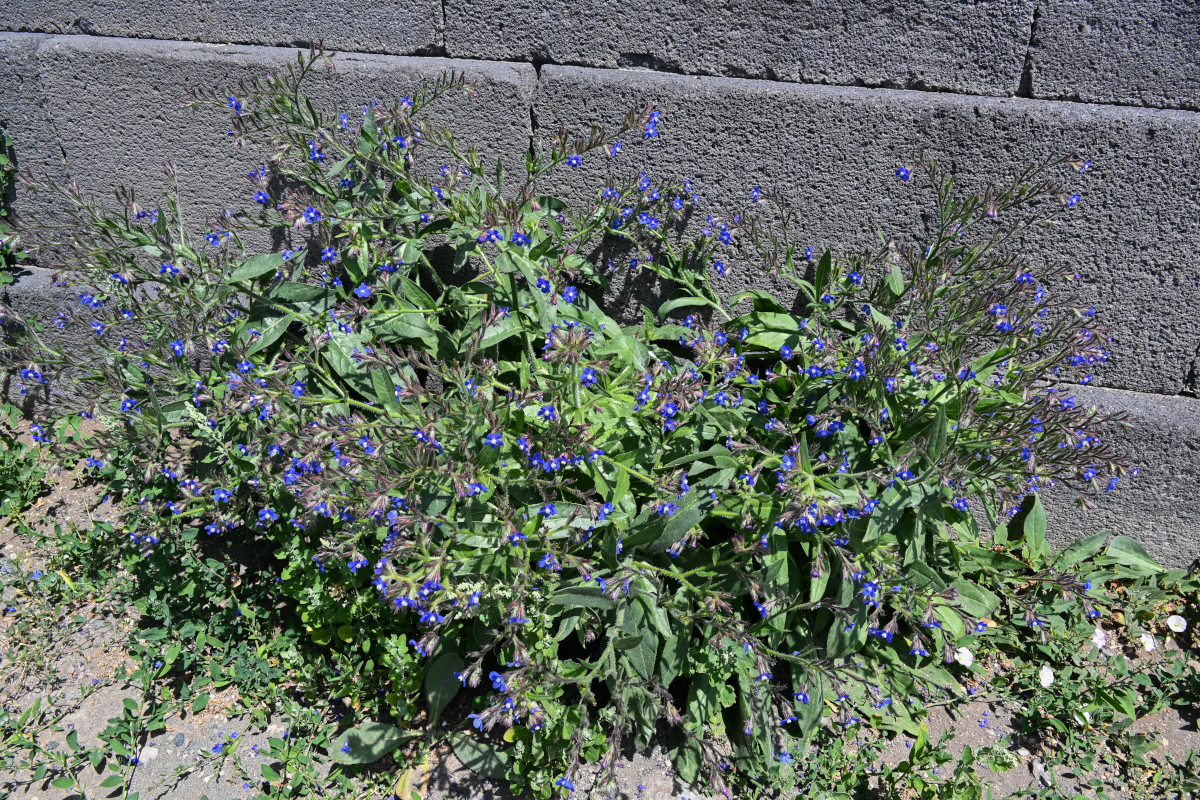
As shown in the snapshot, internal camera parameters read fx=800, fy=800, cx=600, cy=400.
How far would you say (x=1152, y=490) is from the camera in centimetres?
339

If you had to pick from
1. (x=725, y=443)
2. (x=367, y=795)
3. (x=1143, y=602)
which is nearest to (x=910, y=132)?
(x=725, y=443)

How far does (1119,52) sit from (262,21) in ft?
11.1

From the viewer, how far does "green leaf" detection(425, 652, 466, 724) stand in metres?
2.73

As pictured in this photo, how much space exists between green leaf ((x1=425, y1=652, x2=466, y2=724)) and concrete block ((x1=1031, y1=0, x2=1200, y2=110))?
117 inches

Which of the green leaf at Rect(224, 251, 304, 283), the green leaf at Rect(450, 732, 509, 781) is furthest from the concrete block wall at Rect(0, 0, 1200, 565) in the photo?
the green leaf at Rect(450, 732, 509, 781)

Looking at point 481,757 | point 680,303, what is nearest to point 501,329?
point 680,303

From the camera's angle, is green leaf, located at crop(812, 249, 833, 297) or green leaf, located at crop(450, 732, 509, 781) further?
green leaf, located at crop(812, 249, 833, 297)

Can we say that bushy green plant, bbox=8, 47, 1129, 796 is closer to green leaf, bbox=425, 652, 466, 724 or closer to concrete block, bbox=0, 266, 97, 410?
green leaf, bbox=425, 652, 466, 724

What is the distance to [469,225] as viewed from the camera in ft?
9.79

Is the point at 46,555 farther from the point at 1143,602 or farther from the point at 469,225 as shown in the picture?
the point at 1143,602

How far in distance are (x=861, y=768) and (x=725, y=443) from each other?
1170 mm

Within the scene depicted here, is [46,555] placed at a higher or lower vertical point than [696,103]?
lower

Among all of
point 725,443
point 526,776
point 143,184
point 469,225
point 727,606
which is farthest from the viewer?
point 143,184

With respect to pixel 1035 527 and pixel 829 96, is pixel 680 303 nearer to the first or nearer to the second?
pixel 829 96
